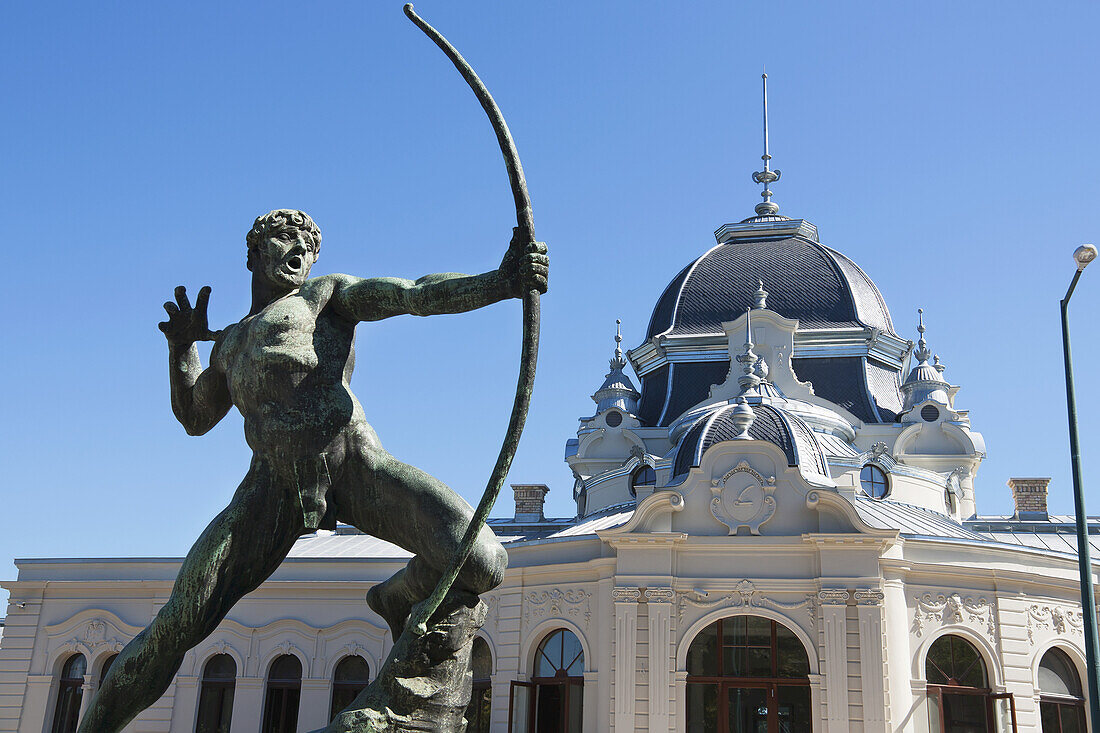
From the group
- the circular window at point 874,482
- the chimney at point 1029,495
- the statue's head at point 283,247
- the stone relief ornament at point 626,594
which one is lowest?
the statue's head at point 283,247

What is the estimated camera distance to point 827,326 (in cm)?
3812

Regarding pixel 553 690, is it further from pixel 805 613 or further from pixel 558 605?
pixel 805 613

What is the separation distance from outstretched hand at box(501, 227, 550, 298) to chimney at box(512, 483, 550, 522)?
33712mm

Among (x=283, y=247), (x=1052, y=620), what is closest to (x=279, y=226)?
(x=283, y=247)

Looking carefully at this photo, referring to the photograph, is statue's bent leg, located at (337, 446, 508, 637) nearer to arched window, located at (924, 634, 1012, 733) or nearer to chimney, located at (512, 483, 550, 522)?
arched window, located at (924, 634, 1012, 733)

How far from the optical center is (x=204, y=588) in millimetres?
4805

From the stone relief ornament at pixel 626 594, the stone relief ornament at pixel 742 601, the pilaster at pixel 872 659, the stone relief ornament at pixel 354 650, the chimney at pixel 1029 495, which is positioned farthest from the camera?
the chimney at pixel 1029 495

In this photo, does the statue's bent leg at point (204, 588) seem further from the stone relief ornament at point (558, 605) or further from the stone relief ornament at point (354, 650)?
the stone relief ornament at point (354, 650)

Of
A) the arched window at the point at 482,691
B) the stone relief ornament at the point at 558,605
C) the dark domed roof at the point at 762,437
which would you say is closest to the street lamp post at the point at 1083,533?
the dark domed roof at the point at 762,437

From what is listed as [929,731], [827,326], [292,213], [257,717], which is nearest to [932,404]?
[827,326]

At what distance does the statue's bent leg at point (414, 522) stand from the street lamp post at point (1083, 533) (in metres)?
10.1

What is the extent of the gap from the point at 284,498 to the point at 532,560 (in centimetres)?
2124

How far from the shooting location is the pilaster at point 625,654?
74.0ft

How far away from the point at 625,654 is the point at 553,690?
270cm
